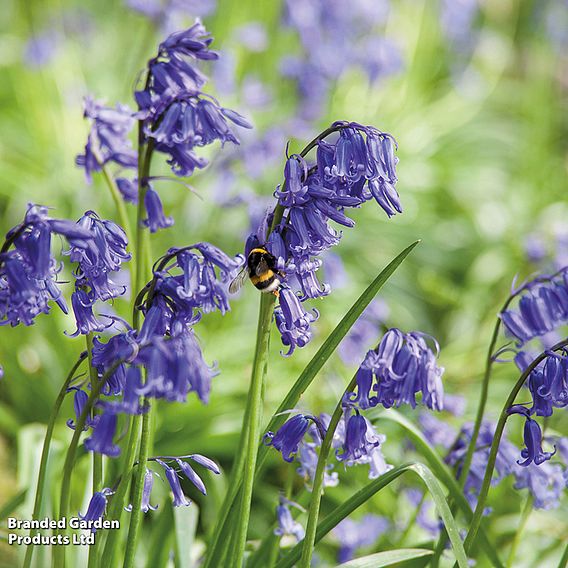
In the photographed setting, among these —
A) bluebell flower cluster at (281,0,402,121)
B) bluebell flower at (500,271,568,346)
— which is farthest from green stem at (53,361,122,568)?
bluebell flower cluster at (281,0,402,121)

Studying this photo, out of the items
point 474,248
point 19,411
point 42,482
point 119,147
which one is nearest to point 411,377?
point 42,482

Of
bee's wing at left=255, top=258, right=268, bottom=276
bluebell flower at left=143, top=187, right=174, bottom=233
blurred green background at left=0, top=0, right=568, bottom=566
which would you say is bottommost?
bee's wing at left=255, top=258, right=268, bottom=276

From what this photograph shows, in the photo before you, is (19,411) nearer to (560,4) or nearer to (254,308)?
(254,308)

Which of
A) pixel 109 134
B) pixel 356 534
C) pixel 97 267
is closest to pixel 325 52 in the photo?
pixel 109 134

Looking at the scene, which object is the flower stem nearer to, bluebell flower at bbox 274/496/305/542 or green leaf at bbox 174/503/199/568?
green leaf at bbox 174/503/199/568

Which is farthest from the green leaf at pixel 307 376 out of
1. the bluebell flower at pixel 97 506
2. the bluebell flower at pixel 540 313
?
the bluebell flower at pixel 540 313

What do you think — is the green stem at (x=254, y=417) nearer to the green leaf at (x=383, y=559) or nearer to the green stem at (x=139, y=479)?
the green stem at (x=139, y=479)

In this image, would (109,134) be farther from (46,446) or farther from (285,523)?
(285,523)
